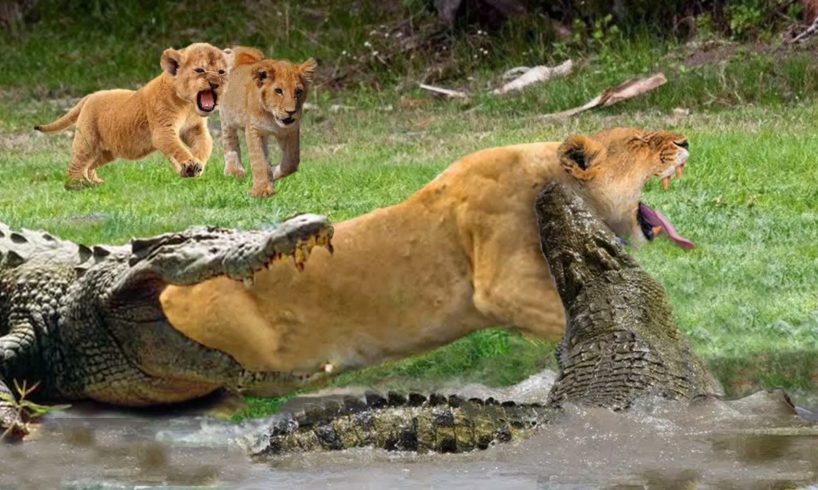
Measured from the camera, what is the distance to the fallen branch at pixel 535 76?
13906mm

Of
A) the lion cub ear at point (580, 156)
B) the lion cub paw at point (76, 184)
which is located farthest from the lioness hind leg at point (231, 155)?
the lion cub ear at point (580, 156)

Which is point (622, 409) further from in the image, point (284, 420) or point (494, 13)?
point (494, 13)

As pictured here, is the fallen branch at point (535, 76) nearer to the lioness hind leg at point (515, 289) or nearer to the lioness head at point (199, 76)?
the lioness head at point (199, 76)

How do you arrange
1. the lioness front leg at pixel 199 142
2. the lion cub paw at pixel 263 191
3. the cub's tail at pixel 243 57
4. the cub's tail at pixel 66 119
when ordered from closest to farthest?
the cub's tail at pixel 243 57 → the lioness front leg at pixel 199 142 → the lion cub paw at pixel 263 191 → the cub's tail at pixel 66 119

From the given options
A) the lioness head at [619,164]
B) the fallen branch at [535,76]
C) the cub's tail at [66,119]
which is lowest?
the fallen branch at [535,76]

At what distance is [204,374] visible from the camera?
609cm

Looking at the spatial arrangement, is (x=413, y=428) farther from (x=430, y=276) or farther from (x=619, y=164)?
(x=619, y=164)

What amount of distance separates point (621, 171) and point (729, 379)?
99cm

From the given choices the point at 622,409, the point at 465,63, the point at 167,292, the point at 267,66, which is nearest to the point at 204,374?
the point at 167,292

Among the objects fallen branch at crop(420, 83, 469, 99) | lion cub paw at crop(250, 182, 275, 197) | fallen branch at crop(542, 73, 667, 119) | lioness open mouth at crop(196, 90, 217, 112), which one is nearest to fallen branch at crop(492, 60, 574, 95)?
fallen branch at crop(420, 83, 469, 99)

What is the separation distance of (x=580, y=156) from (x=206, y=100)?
2.86 metres

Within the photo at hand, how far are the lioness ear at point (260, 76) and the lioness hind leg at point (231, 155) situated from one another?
26.5 inches

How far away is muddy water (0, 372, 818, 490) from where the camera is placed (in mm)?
5410

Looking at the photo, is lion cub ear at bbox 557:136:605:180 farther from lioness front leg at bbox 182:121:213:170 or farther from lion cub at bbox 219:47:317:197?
lioness front leg at bbox 182:121:213:170
